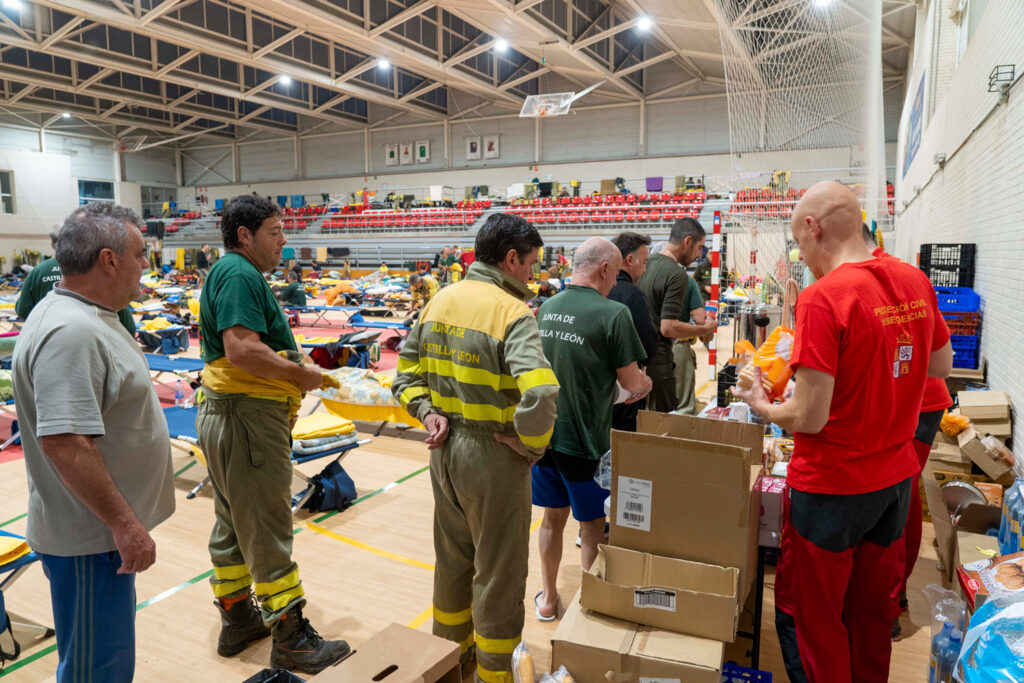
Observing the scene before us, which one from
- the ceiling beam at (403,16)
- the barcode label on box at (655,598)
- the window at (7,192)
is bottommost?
the barcode label on box at (655,598)

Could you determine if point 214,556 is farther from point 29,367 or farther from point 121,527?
point 29,367

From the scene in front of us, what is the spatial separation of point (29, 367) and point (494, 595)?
1444 millimetres

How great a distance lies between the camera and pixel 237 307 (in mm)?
2299

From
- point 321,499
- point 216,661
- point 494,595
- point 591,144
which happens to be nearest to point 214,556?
point 216,661

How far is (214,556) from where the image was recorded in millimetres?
2627

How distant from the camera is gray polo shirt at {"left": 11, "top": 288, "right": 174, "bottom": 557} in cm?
157

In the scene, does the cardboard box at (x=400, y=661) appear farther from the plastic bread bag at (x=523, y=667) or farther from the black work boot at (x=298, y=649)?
the black work boot at (x=298, y=649)

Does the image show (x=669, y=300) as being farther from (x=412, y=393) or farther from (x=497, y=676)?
(x=497, y=676)

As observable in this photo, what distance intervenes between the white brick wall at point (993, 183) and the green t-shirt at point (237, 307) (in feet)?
12.0

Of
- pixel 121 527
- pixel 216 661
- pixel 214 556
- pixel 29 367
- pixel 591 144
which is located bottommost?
pixel 216 661

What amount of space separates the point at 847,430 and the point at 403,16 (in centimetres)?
1670

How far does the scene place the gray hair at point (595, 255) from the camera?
106 inches

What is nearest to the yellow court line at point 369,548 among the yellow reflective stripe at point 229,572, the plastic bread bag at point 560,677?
the yellow reflective stripe at point 229,572

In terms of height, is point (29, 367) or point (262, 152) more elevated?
point (262, 152)
